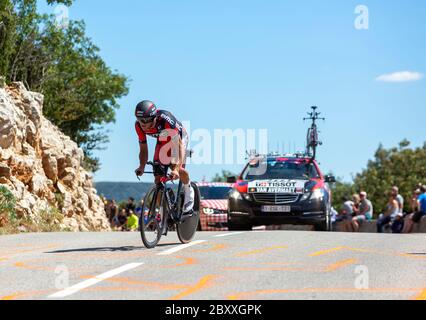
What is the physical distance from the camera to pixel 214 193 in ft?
80.0

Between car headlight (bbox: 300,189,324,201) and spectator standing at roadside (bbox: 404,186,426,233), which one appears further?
spectator standing at roadside (bbox: 404,186,426,233)

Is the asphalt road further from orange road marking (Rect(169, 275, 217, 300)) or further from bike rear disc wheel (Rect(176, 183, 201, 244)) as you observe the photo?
bike rear disc wheel (Rect(176, 183, 201, 244))

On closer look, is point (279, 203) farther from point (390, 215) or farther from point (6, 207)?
point (390, 215)

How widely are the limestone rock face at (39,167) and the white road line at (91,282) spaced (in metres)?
11.8

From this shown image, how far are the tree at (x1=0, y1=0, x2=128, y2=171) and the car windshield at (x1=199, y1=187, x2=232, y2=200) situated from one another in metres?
6.96

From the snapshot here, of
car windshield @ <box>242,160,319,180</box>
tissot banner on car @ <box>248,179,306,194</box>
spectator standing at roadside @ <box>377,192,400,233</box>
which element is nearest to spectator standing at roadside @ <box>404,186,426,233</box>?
spectator standing at roadside @ <box>377,192,400,233</box>

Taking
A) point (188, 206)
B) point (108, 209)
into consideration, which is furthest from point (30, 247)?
point (108, 209)

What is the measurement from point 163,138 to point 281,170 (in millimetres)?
8128

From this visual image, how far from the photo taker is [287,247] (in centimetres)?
1201

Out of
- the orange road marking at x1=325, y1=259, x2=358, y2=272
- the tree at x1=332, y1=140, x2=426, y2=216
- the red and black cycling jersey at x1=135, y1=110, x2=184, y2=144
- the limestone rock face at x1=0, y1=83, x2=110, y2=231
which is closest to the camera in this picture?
the orange road marking at x1=325, y1=259, x2=358, y2=272

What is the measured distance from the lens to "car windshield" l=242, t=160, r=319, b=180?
18.8 metres

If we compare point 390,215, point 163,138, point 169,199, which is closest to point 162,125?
point 163,138
